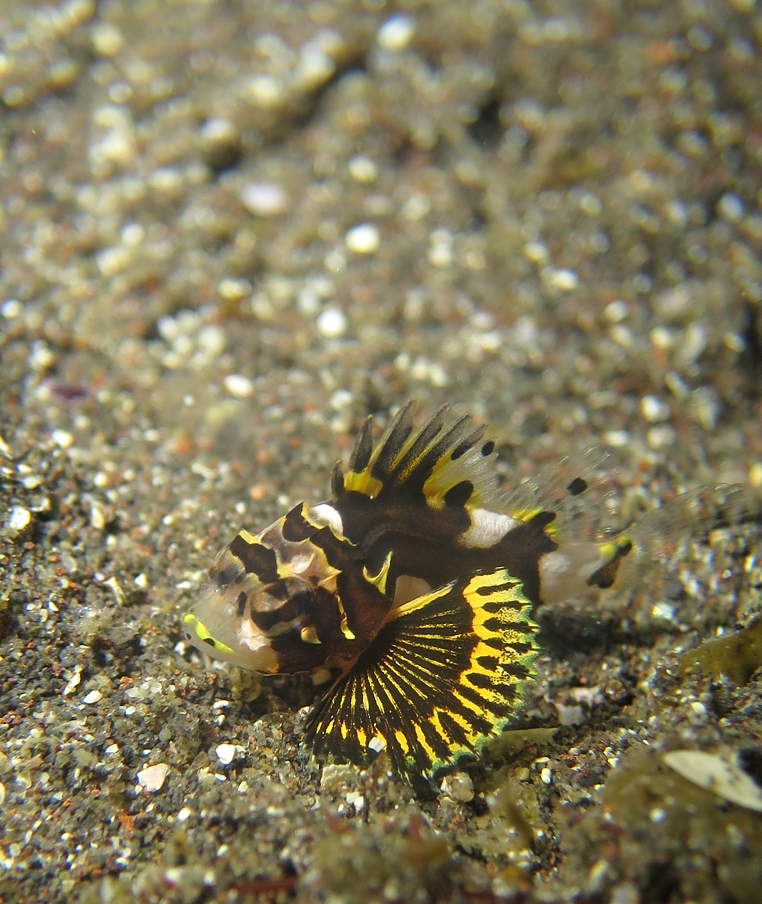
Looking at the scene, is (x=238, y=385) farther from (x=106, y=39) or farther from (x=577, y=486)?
(x=106, y=39)

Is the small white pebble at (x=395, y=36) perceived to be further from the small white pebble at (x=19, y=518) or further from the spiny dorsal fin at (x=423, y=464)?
the small white pebble at (x=19, y=518)

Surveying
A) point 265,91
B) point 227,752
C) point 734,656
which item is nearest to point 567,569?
point 734,656

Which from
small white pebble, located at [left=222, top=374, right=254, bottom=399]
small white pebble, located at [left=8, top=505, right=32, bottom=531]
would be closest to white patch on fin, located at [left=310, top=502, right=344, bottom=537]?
small white pebble, located at [left=8, top=505, right=32, bottom=531]

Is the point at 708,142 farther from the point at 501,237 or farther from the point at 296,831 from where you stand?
the point at 296,831

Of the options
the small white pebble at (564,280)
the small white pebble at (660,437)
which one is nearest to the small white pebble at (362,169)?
the small white pebble at (564,280)

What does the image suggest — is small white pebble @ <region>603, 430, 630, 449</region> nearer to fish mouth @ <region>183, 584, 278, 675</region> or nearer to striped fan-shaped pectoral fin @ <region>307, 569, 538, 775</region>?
striped fan-shaped pectoral fin @ <region>307, 569, 538, 775</region>

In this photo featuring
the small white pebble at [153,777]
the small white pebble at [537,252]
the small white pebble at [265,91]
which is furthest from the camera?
the small white pebble at [265,91]

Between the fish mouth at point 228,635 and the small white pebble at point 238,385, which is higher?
the small white pebble at point 238,385

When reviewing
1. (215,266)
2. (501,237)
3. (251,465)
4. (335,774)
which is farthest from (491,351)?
(335,774)
